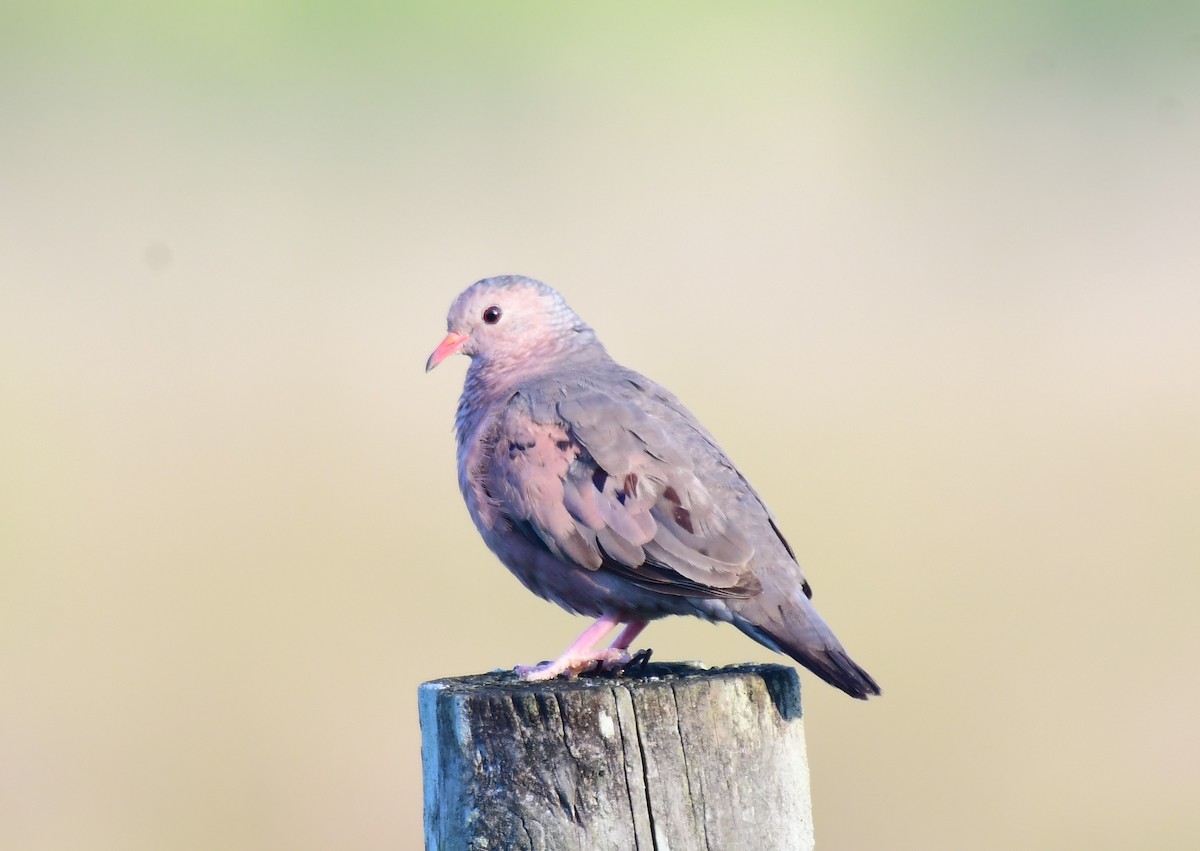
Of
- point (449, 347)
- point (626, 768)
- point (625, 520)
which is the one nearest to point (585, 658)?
point (625, 520)

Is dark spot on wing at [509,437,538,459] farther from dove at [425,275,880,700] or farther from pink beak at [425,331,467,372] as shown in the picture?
pink beak at [425,331,467,372]

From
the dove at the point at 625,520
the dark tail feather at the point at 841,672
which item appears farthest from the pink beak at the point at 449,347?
the dark tail feather at the point at 841,672

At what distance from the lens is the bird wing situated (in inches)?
164

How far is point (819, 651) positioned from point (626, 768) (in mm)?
774

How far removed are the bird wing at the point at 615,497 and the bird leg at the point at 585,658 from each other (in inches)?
10.6

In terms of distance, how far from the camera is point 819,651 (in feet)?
12.7

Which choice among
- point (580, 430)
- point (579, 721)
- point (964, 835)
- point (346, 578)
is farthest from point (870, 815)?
point (579, 721)

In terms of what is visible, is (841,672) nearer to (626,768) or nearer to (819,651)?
(819,651)

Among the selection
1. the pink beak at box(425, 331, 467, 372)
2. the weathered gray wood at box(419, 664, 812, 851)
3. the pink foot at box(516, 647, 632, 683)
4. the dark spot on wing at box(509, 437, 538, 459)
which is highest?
the pink beak at box(425, 331, 467, 372)

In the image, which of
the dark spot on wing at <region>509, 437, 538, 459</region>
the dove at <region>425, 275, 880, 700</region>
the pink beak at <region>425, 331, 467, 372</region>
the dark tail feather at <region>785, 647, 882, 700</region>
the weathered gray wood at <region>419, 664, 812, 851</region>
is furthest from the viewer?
the pink beak at <region>425, 331, 467, 372</region>

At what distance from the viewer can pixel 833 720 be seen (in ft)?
29.0

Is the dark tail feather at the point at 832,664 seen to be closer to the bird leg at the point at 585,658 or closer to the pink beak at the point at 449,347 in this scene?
the bird leg at the point at 585,658

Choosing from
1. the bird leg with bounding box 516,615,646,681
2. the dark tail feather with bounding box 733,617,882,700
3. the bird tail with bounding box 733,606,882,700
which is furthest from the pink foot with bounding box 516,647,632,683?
the dark tail feather with bounding box 733,617,882,700

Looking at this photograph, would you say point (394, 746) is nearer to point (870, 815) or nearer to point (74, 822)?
point (74, 822)
